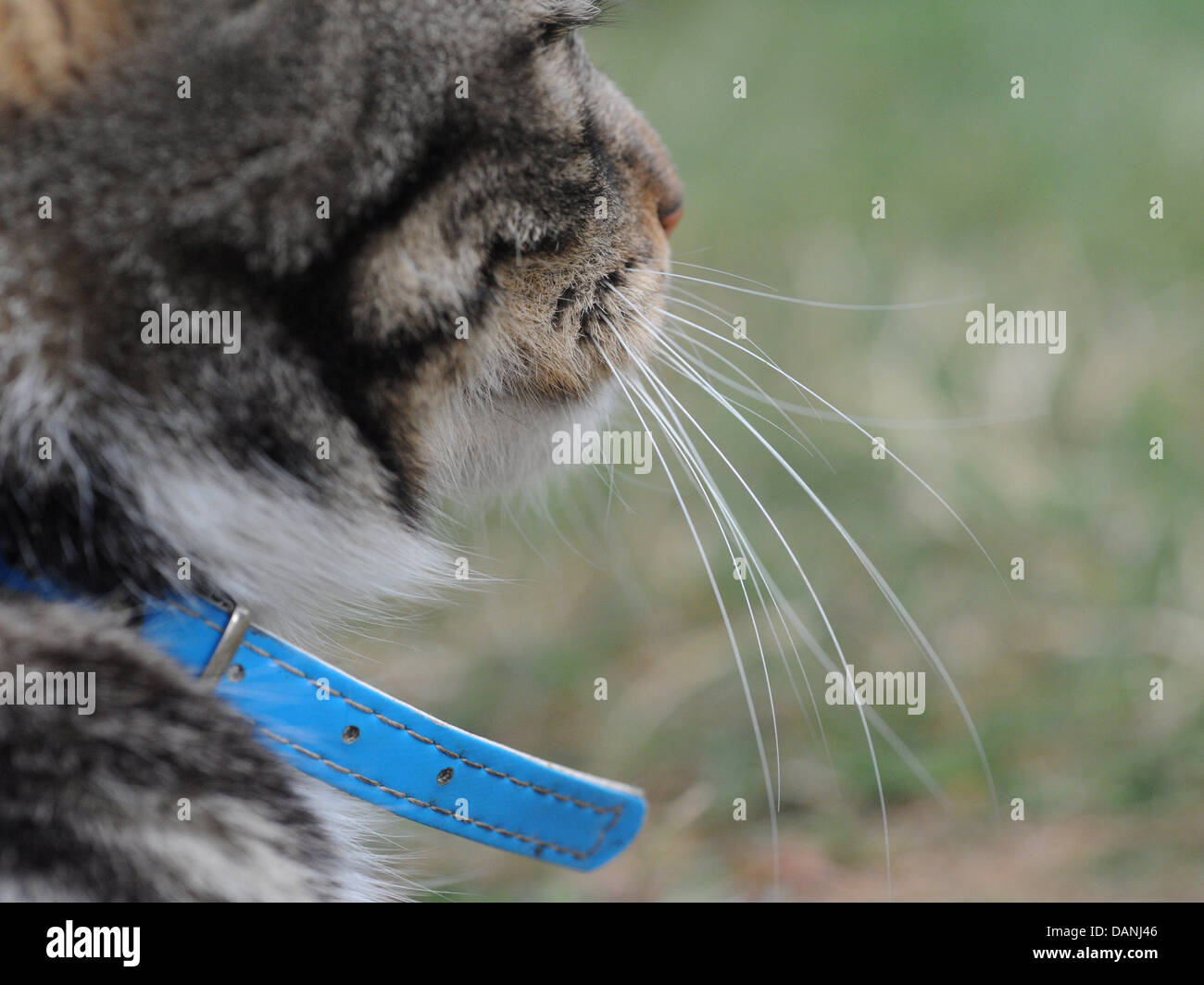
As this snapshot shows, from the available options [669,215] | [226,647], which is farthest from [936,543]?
[226,647]

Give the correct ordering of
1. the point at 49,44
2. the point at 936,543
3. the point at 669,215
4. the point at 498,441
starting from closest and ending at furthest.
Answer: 1. the point at 49,44
2. the point at 498,441
3. the point at 669,215
4. the point at 936,543

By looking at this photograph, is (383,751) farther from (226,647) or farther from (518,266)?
(518,266)

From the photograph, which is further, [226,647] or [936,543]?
[936,543]

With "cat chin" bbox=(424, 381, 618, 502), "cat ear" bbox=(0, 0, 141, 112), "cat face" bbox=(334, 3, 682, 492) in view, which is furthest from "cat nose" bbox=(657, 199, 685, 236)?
"cat ear" bbox=(0, 0, 141, 112)

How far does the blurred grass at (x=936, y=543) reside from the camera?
1.61m

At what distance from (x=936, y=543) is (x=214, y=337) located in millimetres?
1564

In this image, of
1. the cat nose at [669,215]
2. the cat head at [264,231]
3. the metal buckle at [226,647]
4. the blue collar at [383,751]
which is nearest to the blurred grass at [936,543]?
the cat nose at [669,215]

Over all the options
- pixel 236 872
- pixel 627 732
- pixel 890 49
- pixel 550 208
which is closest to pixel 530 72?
pixel 550 208

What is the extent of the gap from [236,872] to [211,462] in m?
0.29

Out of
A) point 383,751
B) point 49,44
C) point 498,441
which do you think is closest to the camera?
point 49,44

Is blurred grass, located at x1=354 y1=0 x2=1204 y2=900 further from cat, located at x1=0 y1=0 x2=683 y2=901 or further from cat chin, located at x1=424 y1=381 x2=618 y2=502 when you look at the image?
cat, located at x1=0 y1=0 x2=683 y2=901

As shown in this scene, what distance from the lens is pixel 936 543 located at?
212cm

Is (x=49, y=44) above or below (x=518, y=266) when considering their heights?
above

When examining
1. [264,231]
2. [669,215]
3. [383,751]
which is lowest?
[383,751]
